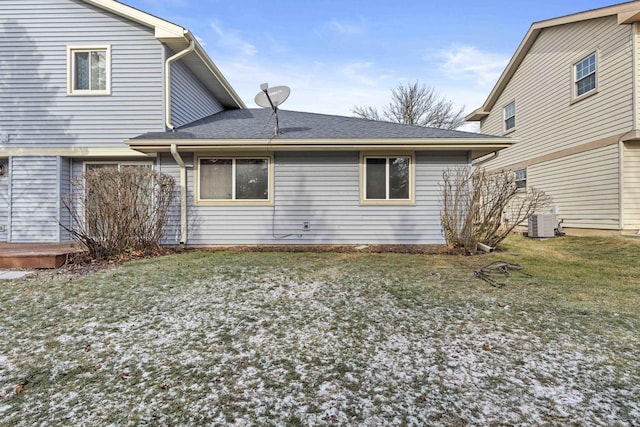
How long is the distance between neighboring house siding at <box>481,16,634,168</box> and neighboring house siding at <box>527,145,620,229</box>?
1.87 feet

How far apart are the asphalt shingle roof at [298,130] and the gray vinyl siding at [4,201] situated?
4.08 meters

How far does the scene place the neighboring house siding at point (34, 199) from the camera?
7871 mm

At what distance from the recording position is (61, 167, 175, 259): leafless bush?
19.0ft

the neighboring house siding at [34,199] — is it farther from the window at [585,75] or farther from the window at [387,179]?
the window at [585,75]

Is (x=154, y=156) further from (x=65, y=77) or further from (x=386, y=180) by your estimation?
(x=386, y=180)

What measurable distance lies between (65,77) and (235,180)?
16.4ft

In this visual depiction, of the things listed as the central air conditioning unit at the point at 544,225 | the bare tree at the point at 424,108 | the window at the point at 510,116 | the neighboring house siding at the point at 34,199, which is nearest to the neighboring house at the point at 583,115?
the window at the point at 510,116

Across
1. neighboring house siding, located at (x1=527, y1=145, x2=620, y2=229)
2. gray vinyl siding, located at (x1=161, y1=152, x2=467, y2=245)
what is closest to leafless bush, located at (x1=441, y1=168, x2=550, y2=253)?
gray vinyl siding, located at (x1=161, y1=152, x2=467, y2=245)

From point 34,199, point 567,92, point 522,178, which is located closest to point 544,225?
point 522,178

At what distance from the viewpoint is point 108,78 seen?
783 cm

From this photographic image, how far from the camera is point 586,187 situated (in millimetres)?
9734

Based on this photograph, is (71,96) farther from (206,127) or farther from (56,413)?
(56,413)

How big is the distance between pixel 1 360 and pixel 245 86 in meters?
21.8

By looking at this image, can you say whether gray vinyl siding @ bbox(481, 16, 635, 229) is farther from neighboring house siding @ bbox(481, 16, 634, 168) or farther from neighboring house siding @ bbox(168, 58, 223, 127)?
neighboring house siding @ bbox(168, 58, 223, 127)
